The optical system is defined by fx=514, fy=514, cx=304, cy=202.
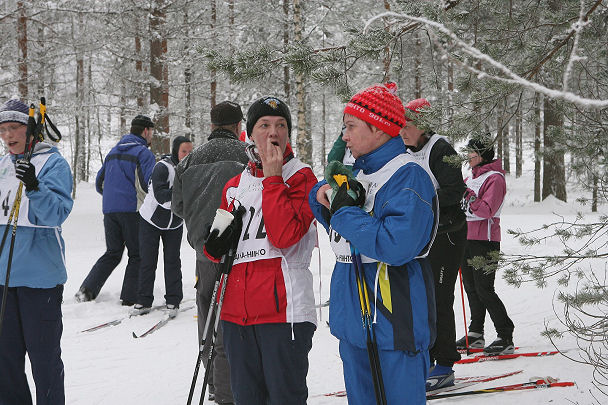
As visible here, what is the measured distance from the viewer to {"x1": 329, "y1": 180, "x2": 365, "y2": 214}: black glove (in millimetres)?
2482

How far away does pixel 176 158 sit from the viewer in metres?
6.97

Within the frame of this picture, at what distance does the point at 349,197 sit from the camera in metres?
2.49

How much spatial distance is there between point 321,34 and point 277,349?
52.1ft

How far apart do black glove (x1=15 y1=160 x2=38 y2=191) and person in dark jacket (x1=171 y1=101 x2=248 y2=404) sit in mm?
1036

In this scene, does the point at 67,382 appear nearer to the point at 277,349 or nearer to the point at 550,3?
the point at 277,349

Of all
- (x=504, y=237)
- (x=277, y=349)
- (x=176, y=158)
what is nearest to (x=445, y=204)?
(x=277, y=349)

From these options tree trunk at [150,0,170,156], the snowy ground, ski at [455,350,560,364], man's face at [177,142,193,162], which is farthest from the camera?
tree trunk at [150,0,170,156]

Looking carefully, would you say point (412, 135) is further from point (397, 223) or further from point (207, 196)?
point (397, 223)

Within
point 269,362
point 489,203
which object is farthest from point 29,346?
point 489,203

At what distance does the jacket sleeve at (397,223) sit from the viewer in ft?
7.72

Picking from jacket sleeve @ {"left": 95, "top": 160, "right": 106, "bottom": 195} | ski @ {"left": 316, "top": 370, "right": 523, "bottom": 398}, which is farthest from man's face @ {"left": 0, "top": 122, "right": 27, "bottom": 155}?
jacket sleeve @ {"left": 95, "top": 160, "right": 106, "bottom": 195}

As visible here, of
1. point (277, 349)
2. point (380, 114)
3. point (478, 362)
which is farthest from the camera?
point (478, 362)

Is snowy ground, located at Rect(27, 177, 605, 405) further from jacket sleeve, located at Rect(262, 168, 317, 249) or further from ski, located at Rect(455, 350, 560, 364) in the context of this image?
jacket sleeve, located at Rect(262, 168, 317, 249)

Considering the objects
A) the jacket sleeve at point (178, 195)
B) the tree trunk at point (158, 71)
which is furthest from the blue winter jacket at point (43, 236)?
the tree trunk at point (158, 71)
